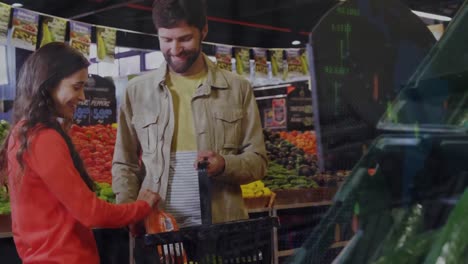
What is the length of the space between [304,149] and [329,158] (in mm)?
557

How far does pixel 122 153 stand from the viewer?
225cm

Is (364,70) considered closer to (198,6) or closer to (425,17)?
(425,17)

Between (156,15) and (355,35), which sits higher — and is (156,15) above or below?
above

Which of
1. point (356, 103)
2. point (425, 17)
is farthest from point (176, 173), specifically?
point (425, 17)

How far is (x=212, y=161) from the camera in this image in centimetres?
219

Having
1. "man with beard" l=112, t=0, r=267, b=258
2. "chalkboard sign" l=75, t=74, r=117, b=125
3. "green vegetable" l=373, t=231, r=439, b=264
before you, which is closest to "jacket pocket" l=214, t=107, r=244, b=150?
"man with beard" l=112, t=0, r=267, b=258

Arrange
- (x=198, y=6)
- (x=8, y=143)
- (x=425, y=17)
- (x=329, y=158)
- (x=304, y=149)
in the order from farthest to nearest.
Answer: (x=304, y=149)
(x=198, y=6)
(x=329, y=158)
(x=8, y=143)
(x=425, y=17)

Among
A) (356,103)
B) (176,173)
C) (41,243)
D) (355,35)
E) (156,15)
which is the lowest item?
(41,243)

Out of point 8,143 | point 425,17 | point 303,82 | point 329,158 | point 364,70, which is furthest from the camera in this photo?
point 303,82

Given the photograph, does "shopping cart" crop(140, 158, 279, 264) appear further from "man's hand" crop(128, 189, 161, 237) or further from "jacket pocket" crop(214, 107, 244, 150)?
"jacket pocket" crop(214, 107, 244, 150)

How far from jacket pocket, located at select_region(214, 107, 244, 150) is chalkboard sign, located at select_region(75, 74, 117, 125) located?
45 centimetres

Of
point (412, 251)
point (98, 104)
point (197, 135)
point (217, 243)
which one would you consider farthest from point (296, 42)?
point (412, 251)

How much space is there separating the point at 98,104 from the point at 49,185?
26.5 inches

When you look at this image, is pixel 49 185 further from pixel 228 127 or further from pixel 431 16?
pixel 431 16
